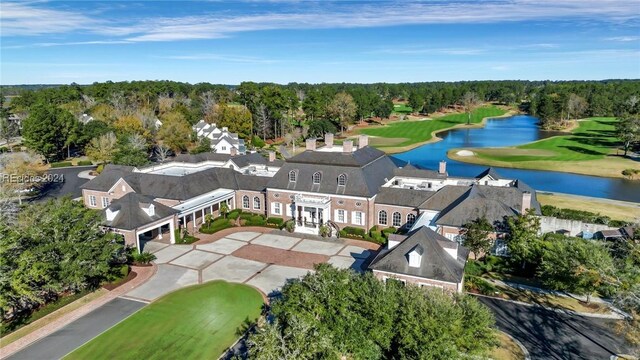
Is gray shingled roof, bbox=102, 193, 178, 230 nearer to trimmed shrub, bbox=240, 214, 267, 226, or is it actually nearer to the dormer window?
trimmed shrub, bbox=240, 214, 267, 226

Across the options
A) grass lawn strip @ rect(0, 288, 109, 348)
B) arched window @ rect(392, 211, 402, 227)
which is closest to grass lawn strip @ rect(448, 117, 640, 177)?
arched window @ rect(392, 211, 402, 227)

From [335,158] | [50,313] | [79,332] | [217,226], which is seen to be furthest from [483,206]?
[50,313]

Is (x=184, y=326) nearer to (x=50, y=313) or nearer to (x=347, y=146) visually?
(x=50, y=313)

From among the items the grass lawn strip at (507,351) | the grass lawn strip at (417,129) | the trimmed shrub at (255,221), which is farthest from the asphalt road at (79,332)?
the grass lawn strip at (417,129)

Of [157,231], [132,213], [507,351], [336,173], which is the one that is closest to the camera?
[507,351]

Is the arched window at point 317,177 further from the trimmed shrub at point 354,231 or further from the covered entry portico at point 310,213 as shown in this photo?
the trimmed shrub at point 354,231

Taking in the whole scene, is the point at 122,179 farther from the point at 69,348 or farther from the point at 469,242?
the point at 469,242

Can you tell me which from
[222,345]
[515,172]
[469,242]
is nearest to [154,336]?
[222,345]

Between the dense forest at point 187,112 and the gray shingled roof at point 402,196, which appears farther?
the dense forest at point 187,112
